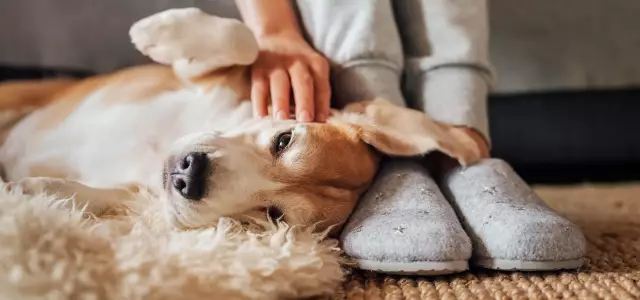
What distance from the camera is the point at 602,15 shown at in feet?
6.86

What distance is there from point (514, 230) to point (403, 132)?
13.3 inches

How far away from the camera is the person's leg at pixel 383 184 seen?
37.2 inches

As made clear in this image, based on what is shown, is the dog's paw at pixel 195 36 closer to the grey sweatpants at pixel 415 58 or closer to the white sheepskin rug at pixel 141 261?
the grey sweatpants at pixel 415 58

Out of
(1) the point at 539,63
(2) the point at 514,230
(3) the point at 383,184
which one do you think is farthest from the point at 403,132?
(1) the point at 539,63

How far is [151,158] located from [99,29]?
0.77 m

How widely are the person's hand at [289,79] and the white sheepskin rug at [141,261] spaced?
14.2 inches

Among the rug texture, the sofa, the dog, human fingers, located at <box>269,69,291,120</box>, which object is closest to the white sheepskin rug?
the rug texture

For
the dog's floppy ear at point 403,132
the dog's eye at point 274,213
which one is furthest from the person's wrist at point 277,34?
the dog's eye at point 274,213

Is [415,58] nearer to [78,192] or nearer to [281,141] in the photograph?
[281,141]

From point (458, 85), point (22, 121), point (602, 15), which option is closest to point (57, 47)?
point (22, 121)

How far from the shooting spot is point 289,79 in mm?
1335

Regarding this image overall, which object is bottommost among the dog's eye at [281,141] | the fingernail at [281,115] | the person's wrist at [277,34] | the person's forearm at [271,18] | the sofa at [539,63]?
the sofa at [539,63]

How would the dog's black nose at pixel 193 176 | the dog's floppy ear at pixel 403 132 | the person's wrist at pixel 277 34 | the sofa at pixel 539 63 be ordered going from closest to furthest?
the dog's black nose at pixel 193 176
the dog's floppy ear at pixel 403 132
the person's wrist at pixel 277 34
the sofa at pixel 539 63

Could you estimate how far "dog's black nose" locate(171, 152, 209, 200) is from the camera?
1021 mm
